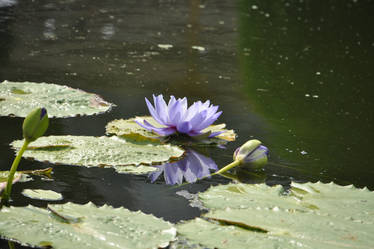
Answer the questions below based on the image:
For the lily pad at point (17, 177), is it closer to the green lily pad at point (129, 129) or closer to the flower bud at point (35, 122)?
the flower bud at point (35, 122)

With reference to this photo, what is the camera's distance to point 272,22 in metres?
4.12

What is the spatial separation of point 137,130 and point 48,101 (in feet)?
1.16

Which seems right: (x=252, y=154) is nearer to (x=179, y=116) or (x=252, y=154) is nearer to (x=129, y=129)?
(x=179, y=116)

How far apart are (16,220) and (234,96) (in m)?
1.31

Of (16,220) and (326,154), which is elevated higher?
(16,220)

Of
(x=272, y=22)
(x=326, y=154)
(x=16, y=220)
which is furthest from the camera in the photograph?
(x=272, y=22)

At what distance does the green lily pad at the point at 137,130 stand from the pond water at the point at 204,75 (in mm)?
40

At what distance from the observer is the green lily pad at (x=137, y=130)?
1.44m

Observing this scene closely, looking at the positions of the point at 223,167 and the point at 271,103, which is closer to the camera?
the point at 223,167

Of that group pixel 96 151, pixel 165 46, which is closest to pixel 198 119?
pixel 96 151

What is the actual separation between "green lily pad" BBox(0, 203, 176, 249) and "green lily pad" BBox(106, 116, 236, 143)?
0.47 meters

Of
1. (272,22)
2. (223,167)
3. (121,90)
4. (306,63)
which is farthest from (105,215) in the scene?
(272,22)

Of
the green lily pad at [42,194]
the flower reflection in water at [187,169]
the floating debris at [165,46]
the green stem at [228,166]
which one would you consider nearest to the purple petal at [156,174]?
the flower reflection in water at [187,169]

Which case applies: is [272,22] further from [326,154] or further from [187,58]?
[326,154]
